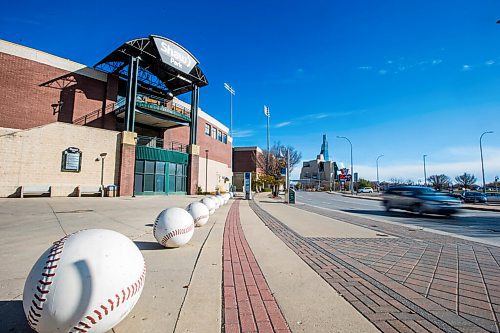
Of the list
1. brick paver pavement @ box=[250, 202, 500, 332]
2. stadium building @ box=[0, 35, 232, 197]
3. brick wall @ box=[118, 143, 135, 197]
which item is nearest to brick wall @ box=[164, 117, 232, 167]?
stadium building @ box=[0, 35, 232, 197]

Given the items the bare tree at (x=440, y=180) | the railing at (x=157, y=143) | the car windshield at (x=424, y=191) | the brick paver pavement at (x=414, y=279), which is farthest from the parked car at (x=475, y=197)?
the bare tree at (x=440, y=180)

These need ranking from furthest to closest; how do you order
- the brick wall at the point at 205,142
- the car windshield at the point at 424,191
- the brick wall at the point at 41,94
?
1. the brick wall at the point at 205,142
2. the brick wall at the point at 41,94
3. the car windshield at the point at 424,191

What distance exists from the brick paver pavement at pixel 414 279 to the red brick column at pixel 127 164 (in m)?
23.8

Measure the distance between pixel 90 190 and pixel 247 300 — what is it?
25403 millimetres

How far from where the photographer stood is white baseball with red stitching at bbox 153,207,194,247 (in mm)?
5840

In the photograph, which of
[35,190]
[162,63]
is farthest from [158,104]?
Result: [35,190]

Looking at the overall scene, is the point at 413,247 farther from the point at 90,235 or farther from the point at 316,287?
the point at 90,235

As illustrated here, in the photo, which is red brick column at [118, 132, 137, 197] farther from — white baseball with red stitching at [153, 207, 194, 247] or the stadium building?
white baseball with red stitching at [153, 207, 194, 247]

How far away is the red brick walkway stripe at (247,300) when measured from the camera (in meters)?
2.71

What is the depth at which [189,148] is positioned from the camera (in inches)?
1383

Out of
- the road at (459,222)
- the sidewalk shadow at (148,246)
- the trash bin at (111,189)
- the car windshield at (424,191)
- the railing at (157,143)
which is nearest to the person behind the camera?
the sidewalk shadow at (148,246)

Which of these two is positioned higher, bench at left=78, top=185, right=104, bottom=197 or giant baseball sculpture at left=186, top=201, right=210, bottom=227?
bench at left=78, top=185, right=104, bottom=197

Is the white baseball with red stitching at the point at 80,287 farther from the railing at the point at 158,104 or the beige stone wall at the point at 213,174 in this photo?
the beige stone wall at the point at 213,174

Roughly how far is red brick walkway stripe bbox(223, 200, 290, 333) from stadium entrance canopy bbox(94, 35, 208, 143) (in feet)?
84.9
